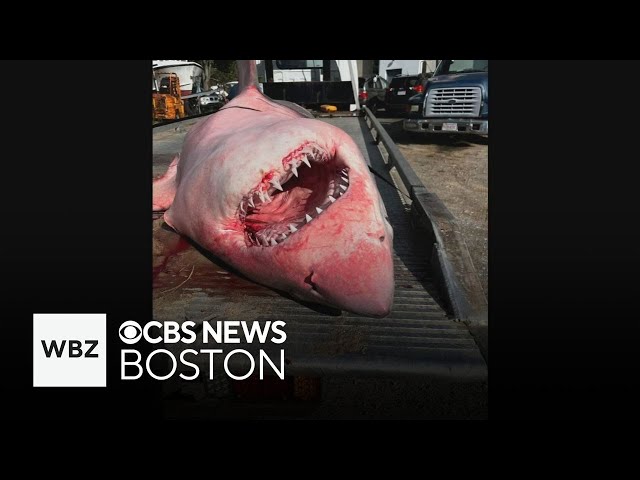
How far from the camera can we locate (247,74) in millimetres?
3646

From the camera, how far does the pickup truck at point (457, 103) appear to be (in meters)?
7.98

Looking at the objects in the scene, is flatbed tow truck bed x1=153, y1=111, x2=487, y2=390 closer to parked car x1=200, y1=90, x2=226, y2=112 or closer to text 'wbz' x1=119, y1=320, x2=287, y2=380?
text 'wbz' x1=119, y1=320, x2=287, y2=380

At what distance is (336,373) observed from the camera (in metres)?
1.73

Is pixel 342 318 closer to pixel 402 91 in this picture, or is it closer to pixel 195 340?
pixel 195 340

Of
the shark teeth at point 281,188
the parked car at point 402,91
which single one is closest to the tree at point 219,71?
the parked car at point 402,91

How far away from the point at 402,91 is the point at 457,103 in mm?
6917

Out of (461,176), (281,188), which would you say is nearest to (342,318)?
(281,188)

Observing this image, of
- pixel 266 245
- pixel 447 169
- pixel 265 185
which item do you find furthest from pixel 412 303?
pixel 447 169

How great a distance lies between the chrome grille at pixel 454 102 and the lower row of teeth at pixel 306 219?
279 inches

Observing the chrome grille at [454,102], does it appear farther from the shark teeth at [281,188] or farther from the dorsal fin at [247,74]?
the shark teeth at [281,188]

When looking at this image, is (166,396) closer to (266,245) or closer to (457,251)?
(266,245)

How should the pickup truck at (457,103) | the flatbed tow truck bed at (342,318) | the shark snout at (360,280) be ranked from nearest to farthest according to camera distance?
the flatbed tow truck bed at (342,318)
the shark snout at (360,280)
the pickup truck at (457,103)

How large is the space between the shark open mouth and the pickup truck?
237 inches

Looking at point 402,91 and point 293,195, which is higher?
point 402,91
